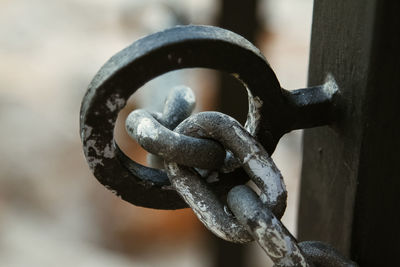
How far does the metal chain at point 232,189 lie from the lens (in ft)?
1.36

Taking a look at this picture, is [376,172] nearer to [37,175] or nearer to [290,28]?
[37,175]

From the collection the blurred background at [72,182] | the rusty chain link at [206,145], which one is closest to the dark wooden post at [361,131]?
the rusty chain link at [206,145]

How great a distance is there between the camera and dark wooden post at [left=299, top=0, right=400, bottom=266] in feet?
1.53

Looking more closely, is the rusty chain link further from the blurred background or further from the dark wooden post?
the blurred background

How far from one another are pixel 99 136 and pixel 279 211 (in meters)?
0.13

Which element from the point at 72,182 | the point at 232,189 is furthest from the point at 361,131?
the point at 72,182

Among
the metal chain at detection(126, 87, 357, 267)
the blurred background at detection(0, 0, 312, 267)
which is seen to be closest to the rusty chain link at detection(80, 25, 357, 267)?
the metal chain at detection(126, 87, 357, 267)

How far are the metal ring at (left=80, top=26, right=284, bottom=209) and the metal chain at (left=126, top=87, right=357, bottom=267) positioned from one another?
29 mm

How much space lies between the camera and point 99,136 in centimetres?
45

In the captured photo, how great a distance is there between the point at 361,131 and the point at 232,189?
0.11 m

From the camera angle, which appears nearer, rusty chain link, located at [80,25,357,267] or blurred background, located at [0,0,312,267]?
rusty chain link, located at [80,25,357,267]

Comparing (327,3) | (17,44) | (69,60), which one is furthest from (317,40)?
(17,44)

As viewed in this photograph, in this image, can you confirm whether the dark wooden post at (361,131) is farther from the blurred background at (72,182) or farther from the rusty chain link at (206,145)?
Answer: the blurred background at (72,182)

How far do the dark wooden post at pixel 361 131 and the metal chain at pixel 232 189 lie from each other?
0.07 metres
